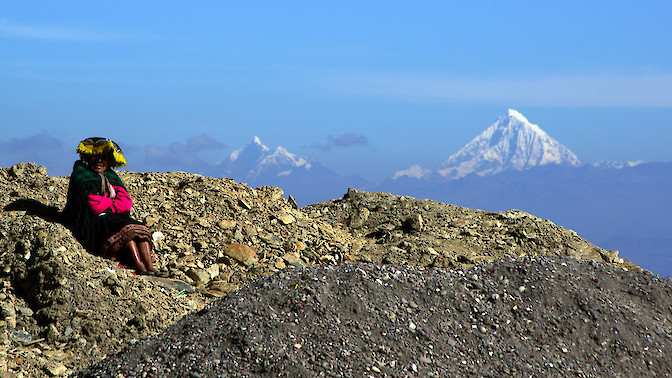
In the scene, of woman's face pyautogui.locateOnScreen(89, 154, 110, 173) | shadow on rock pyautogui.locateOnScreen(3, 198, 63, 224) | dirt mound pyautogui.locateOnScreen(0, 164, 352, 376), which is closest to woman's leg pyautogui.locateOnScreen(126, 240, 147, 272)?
dirt mound pyautogui.locateOnScreen(0, 164, 352, 376)

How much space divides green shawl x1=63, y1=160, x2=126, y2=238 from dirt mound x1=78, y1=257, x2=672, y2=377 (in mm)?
3452

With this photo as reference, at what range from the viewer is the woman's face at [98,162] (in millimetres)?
9961

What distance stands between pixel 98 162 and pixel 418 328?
5723 millimetres

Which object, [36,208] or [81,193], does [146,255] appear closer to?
[81,193]

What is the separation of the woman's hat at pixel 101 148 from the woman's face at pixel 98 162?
6cm

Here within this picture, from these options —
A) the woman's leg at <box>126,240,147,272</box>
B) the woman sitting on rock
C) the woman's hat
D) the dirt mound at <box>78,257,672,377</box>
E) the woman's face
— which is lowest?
the dirt mound at <box>78,257,672,377</box>

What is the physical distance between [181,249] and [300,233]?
99.2 inches

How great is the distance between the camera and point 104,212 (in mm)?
9773

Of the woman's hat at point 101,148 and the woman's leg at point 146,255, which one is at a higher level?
the woman's hat at point 101,148

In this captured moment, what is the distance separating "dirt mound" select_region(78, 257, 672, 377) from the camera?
20.5ft

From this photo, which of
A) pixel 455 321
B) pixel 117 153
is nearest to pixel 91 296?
pixel 117 153

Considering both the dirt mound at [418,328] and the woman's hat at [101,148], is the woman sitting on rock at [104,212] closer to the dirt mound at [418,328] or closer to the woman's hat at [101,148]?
the woman's hat at [101,148]

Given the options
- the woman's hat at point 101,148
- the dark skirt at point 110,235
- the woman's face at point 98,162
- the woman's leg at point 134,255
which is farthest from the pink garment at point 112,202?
the woman's leg at point 134,255

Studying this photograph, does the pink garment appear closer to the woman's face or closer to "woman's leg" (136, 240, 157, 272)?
the woman's face
